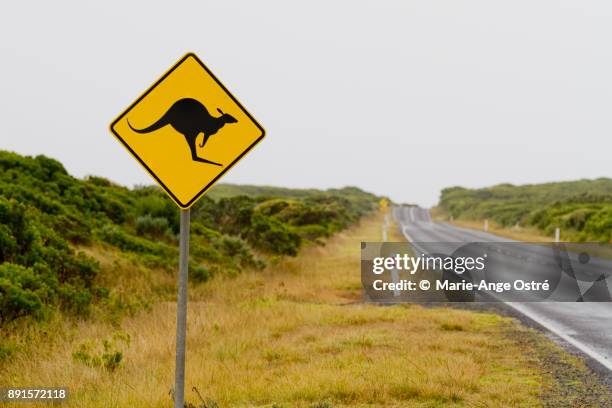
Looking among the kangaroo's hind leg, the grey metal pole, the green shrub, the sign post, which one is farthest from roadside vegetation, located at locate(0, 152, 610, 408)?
the green shrub

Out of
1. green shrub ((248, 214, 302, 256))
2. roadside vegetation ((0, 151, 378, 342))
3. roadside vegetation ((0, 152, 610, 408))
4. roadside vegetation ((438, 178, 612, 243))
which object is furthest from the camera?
Answer: roadside vegetation ((438, 178, 612, 243))

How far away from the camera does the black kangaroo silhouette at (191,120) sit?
4.57 meters

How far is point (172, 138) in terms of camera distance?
4.61 m

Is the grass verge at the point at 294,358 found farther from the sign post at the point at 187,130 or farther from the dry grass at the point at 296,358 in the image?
the sign post at the point at 187,130

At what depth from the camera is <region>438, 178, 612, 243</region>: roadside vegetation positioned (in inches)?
1318

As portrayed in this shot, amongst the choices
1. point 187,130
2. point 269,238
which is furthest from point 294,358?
point 269,238

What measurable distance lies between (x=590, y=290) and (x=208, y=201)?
14738mm

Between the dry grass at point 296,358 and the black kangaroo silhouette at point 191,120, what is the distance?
2407 millimetres

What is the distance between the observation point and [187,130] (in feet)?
15.1

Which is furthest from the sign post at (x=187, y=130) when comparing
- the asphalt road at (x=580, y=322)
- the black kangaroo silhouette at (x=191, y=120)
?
the asphalt road at (x=580, y=322)

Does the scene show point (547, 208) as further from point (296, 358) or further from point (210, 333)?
point (296, 358)

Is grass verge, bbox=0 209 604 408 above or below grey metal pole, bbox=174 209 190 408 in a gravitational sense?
below

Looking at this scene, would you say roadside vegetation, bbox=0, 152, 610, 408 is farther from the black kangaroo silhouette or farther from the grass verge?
the black kangaroo silhouette

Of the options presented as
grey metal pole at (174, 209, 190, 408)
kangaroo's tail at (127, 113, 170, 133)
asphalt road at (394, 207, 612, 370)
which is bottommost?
asphalt road at (394, 207, 612, 370)
